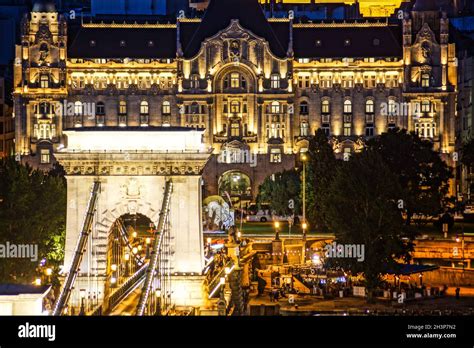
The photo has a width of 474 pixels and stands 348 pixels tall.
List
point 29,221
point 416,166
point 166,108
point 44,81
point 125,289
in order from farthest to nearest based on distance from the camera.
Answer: point 166,108, point 44,81, point 416,166, point 29,221, point 125,289

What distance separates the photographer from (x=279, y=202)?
100562 millimetres

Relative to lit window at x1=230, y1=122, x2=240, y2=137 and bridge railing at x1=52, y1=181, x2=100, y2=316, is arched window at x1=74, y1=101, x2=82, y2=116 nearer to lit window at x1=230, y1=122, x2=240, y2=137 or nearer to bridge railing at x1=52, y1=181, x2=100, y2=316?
lit window at x1=230, y1=122, x2=240, y2=137

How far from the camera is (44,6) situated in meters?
127

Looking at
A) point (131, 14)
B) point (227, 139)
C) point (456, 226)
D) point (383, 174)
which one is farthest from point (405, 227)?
point (131, 14)

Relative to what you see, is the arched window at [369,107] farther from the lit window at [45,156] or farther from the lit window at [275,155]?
the lit window at [45,156]

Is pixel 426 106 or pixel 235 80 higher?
pixel 235 80

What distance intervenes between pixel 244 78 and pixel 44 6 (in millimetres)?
16716

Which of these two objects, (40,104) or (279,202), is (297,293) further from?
(40,104)

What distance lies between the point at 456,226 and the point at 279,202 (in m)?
12.7

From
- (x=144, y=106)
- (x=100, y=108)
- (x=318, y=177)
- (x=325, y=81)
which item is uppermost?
(x=325, y=81)

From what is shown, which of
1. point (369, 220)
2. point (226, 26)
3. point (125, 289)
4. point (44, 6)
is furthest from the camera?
point (226, 26)

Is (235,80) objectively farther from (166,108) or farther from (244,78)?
(166,108)

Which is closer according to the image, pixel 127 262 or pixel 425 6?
pixel 127 262

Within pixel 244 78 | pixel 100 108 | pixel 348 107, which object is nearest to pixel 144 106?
pixel 100 108
